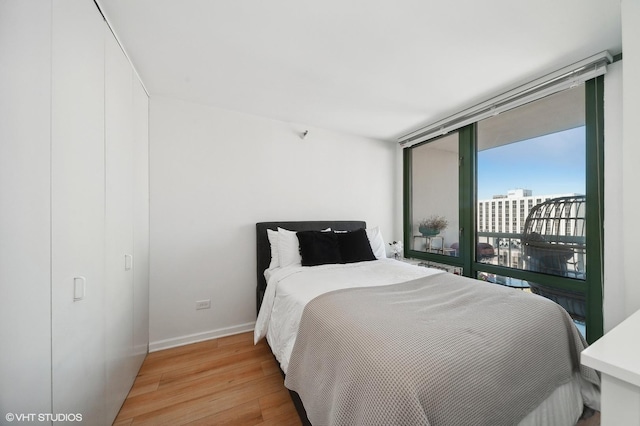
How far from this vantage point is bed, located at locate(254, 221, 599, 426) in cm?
79

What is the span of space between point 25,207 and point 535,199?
132 inches

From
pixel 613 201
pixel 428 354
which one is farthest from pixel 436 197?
pixel 428 354

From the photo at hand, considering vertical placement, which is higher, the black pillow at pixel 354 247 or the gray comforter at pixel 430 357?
the black pillow at pixel 354 247

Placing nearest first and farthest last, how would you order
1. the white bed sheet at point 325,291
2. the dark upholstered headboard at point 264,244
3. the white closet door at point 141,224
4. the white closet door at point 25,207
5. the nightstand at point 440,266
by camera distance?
the white closet door at point 25,207 → the white bed sheet at point 325,291 → the white closet door at point 141,224 → the dark upholstered headboard at point 264,244 → the nightstand at point 440,266

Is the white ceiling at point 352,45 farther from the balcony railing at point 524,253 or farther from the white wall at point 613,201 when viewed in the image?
the balcony railing at point 524,253

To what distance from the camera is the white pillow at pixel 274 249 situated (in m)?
2.39

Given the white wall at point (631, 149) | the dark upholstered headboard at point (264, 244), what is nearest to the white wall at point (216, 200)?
the dark upholstered headboard at point (264, 244)

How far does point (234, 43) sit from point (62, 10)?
0.83 m

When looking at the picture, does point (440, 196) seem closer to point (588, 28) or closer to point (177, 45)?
point (588, 28)

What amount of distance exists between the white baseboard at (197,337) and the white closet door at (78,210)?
3.31 ft

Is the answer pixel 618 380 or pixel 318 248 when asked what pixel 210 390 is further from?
pixel 618 380

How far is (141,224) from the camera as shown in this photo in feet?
6.27

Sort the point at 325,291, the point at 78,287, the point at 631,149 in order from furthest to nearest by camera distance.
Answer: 1. the point at 325,291
2. the point at 631,149
3. the point at 78,287

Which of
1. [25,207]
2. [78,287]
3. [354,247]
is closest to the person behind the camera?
[25,207]
